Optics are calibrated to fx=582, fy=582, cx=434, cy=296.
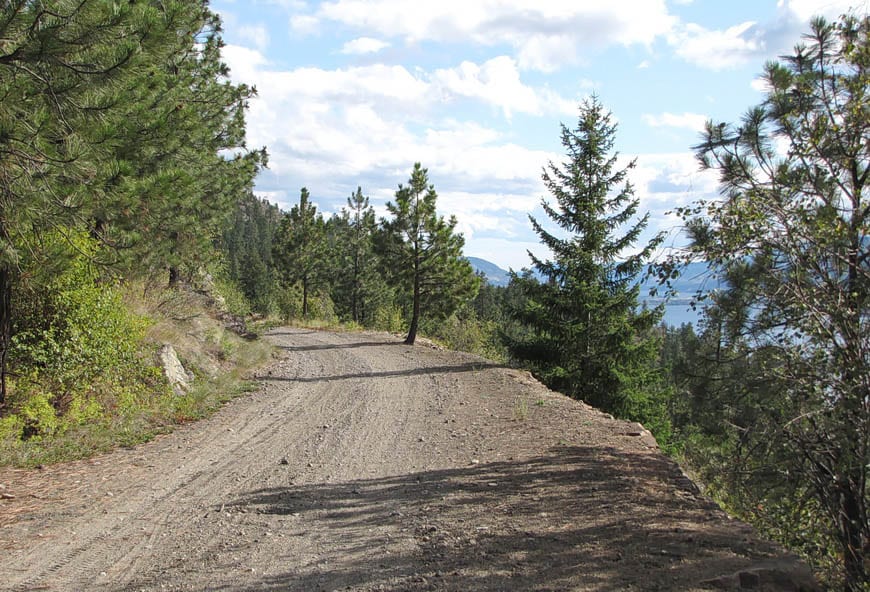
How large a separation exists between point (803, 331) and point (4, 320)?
29.1 feet

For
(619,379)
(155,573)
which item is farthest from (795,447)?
(619,379)

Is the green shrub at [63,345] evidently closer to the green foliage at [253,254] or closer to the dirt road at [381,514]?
the dirt road at [381,514]

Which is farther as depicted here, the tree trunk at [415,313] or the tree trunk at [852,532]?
the tree trunk at [415,313]

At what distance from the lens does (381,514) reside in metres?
5.54

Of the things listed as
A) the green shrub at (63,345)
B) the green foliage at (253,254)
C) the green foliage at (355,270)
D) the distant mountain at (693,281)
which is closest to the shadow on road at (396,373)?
the green shrub at (63,345)

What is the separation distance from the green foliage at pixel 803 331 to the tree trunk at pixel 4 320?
781 cm

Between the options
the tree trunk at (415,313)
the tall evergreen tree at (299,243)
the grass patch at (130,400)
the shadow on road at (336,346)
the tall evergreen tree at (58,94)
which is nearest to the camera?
the tall evergreen tree at (58,94)

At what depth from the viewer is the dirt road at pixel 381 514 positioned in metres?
4.20

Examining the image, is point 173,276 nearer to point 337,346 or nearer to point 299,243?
point 337,346

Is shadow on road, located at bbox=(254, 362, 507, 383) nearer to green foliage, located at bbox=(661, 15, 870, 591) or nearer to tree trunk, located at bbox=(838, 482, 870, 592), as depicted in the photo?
green foliage, located at bbox=(661, 15, 870, 591)

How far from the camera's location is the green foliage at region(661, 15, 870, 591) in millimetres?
3945

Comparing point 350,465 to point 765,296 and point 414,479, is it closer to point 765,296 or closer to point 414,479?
point 414,479

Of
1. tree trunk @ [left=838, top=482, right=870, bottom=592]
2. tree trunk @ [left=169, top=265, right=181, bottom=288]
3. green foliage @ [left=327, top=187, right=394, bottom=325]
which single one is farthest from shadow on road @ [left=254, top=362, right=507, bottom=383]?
green foliage @ [left=327, top=187, right=394, bottom=325]

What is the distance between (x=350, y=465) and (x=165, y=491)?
6.87 feet
